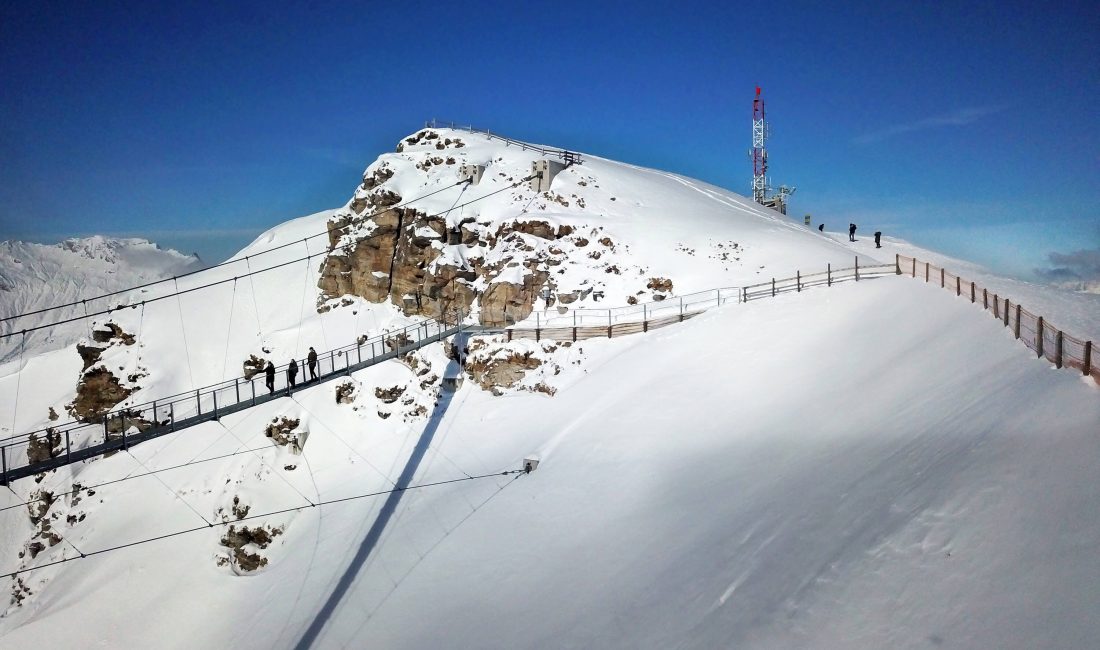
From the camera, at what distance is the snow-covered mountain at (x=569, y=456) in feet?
28.0

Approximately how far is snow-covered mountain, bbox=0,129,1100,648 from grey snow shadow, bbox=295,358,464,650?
0.11 m

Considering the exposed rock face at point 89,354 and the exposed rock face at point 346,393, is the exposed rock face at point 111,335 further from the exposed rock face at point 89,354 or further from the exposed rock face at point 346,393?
the exposed rock face at point 346,393

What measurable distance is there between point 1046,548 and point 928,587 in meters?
1.29

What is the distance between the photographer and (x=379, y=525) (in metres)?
20.5

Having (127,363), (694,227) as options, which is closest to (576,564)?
(694,227)

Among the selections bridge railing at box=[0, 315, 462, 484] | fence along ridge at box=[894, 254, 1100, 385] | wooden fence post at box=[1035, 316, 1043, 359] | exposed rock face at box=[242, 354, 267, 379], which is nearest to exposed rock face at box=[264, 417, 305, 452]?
bridge railing at box=[0, 315, 462, 484]

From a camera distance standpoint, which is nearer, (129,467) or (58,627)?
(58,627)

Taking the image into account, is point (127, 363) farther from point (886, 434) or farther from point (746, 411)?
point (886, 434)

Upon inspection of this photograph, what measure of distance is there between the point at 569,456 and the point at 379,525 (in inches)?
255

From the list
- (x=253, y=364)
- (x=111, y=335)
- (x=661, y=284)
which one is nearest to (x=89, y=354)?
(x=111, y=335)

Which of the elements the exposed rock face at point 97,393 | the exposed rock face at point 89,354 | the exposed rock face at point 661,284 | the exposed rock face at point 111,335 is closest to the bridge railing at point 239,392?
the exposed rock face at point 97,393

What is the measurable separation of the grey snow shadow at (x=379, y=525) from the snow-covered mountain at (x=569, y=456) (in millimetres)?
112

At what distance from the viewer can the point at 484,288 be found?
2995cm

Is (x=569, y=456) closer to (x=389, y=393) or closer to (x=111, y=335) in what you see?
(x=389, y=393)
